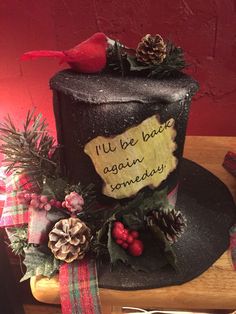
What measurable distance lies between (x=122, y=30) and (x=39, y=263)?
53 centimetres

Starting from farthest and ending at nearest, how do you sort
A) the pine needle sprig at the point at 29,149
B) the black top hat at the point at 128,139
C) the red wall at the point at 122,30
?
the red wall at the point at 122,30 < the pine needle sprig at the point at 29,149 < the black top hat at the point at 128,139

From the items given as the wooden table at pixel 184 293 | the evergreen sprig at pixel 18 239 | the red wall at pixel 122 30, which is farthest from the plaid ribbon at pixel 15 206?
the red wall at pixel 122 30

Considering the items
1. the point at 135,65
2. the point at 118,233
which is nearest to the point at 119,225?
the point at 118,233

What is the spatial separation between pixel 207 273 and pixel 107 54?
38cm

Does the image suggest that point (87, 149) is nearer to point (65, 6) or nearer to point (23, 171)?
point (23, 171)

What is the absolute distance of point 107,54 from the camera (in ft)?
2.10

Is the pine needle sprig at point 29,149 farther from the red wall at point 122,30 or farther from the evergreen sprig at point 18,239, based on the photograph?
the red wall at point 122,30

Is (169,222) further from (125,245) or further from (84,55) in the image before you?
(84,55)

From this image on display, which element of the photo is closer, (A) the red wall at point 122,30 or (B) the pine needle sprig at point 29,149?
(B) the pine needle sprig at point 29,149

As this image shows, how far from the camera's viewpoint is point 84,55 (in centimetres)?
58

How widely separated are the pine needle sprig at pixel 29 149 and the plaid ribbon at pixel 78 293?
0.17 meters

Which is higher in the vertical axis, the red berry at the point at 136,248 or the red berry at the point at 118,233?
the red berry at the point at 118,233

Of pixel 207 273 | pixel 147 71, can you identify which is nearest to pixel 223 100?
pixel 147 71

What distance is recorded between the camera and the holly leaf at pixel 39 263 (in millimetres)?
563
